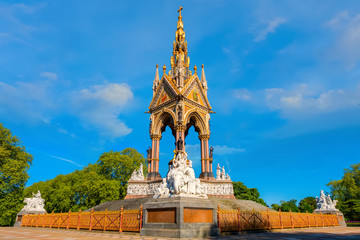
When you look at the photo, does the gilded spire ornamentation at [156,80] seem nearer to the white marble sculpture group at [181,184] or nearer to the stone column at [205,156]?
the stone column at [205,156]

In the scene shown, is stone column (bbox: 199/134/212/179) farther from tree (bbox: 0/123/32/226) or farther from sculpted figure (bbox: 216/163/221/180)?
tree (bbox: 0/123/32/226)

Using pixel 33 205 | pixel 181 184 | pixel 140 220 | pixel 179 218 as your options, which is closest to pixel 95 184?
pixel 33 205

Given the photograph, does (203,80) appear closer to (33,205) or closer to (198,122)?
(198,122)

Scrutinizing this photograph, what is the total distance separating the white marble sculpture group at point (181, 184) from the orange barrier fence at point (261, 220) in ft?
6.08

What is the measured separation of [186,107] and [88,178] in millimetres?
18779

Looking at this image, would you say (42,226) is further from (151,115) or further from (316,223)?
(316,223)

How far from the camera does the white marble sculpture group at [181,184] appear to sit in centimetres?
1038

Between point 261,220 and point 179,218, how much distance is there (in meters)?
6.29

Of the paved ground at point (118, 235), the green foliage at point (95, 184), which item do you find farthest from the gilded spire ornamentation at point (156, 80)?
the paved ground at point (118, 235)

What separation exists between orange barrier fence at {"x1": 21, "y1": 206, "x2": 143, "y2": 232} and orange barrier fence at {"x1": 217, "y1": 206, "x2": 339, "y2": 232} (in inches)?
158

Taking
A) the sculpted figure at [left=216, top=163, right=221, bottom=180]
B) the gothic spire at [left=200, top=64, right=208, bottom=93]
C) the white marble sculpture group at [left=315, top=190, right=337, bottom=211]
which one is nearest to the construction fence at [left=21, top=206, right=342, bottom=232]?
the white marble sculpture group at [left=315, top=190, right=337, bottom=211]

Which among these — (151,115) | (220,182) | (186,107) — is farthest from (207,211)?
(151,115)

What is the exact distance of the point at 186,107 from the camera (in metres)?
28.2

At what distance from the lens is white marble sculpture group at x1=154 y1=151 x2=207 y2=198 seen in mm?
10375
